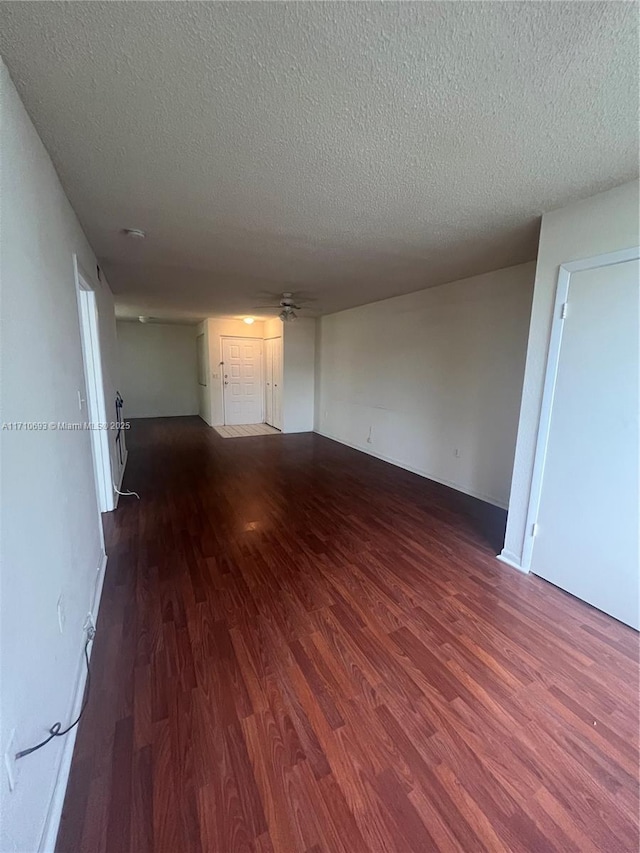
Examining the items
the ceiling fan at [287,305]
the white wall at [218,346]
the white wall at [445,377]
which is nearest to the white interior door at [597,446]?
the white wall at [445,377]

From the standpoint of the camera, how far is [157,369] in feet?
27.1

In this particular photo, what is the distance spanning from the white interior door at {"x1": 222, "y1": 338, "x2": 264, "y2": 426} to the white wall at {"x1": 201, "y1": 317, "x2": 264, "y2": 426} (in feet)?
0.32

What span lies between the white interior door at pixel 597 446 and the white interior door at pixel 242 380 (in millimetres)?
6224

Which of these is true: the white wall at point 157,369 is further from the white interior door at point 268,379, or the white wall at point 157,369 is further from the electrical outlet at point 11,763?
the electrical outlet at point 11,763

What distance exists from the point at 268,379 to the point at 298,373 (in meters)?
1.19

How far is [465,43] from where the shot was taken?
3.29 feet

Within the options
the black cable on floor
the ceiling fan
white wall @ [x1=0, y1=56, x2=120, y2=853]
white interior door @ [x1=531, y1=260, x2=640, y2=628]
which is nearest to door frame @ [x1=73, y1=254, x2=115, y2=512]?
white wall @ [x1=0, y1=56, x2=120, y2=853]

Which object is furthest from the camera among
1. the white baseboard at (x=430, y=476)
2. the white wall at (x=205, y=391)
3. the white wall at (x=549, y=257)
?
the white wall at (x=205, y=391)

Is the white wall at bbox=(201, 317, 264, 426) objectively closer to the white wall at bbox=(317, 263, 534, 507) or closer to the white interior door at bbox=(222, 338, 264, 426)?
the white interior door at bbox=(222, 338, 264, 426)

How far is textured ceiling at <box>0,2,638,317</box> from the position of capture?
3.13 ft

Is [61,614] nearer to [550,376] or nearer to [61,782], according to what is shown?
[61,782]

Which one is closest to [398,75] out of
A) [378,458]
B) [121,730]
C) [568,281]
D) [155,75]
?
[155,75]

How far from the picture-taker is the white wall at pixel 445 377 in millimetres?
3369

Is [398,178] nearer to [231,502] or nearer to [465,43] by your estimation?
[465,43]
